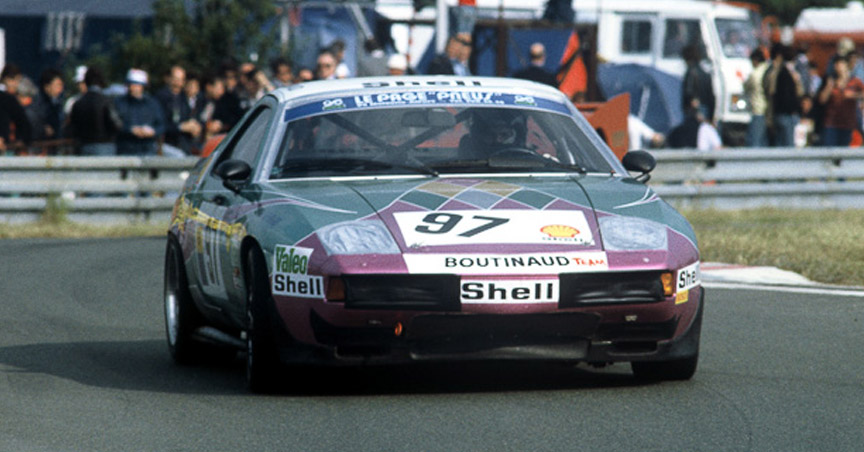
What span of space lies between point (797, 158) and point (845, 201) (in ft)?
2.43

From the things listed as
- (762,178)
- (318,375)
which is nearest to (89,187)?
(762,178)

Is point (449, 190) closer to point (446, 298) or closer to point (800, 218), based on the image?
point (446, 298)

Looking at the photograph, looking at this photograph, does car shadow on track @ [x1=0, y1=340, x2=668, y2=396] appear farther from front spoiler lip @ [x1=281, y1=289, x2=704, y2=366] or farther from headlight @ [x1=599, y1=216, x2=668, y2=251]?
headlight @ [x1=599, y1=216, x2=668, y2=251]

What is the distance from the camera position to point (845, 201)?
1956cm

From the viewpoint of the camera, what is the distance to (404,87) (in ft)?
26.5

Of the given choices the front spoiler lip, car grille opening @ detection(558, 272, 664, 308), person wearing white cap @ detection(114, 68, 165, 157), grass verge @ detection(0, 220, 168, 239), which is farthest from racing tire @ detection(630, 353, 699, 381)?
person wearing white cap @ detection(114, 68, 165, 157)

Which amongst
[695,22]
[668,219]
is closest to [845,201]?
[695,22]

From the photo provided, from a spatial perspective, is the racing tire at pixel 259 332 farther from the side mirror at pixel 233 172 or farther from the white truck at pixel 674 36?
the white truck at pixel 674 36

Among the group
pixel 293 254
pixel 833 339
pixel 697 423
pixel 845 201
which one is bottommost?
pixel 845 201

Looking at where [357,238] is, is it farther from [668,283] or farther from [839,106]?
[839,106]

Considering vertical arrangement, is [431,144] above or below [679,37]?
above

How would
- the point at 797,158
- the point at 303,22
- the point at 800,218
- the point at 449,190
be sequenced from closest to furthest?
the point at 449,190 → the point at 800,218 → the point at 797,158 → the point at 303,22

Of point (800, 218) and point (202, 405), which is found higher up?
point (202, 405)

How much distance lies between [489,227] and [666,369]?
3.57 feet
